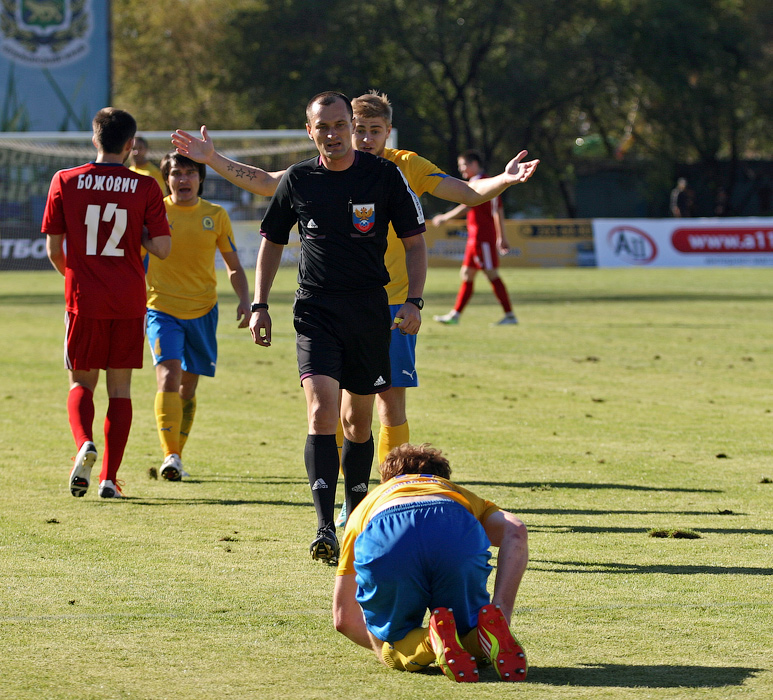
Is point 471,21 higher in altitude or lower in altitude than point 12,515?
higher

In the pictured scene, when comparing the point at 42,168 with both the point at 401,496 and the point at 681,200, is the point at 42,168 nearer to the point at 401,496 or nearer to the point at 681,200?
the point at 681,200

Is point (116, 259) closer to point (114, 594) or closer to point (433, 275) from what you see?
point (114, 594)

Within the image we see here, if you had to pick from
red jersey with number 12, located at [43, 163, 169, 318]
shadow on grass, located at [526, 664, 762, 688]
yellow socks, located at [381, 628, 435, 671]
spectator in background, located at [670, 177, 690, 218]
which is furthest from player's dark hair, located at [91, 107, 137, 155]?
spectator in background, located at [670, 177, 690, 218]

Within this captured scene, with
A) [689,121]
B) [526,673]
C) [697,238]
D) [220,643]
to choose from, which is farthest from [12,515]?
[689,121]

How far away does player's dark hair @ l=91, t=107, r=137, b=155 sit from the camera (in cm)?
687

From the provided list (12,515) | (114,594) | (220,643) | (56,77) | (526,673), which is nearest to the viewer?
(526,673)

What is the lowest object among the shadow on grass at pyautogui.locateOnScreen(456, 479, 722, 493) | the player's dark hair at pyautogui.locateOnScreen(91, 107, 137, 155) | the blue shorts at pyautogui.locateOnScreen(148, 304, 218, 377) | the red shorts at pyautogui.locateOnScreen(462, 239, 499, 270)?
the shadow on grass at pyautogui.locateOnScreen(456, 479, 722, 493)

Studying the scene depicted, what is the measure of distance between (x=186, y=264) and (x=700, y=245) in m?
27.6

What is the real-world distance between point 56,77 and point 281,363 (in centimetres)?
2526

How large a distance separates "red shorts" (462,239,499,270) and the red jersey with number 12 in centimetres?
1110

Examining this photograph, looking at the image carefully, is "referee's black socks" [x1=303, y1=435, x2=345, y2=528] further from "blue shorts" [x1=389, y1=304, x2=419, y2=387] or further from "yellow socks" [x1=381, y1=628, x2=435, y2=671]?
"yellow socks" [x1=381, y1=628, x2=435, y2=671]

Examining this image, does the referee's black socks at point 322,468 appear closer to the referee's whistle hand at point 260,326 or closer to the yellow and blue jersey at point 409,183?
the referee's whistle hand at point 260,326

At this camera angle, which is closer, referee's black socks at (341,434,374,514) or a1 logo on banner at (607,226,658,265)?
referee's black socks at (341,434,374,514)

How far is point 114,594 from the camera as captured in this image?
5.15 metres
